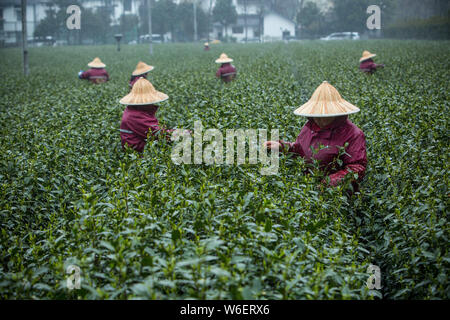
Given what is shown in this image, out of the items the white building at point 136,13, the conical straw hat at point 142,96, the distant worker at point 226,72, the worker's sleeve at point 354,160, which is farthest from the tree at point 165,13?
the worker's sleeve at point 354,160

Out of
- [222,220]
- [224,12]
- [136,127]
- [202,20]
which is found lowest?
[222,220]

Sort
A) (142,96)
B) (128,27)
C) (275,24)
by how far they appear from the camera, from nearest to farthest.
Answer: (142,96)
(128,27)
(275,24)

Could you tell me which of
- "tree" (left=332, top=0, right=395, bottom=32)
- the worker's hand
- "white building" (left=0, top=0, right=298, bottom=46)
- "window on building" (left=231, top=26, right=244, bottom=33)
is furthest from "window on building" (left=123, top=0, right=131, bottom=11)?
the worker's hand

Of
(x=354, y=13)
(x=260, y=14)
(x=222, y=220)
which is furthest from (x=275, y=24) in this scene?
(x=222, y=220)

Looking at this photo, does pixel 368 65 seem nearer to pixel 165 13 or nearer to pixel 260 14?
pixel 260 14

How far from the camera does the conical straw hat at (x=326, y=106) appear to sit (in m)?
3.76

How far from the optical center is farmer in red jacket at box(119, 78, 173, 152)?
511 centimetres

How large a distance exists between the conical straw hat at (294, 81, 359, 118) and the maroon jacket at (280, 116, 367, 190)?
0.10m

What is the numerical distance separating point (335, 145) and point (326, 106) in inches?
15.5

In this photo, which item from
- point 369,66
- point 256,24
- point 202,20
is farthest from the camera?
point 256,24

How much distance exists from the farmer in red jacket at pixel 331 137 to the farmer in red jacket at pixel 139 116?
197 centimetres

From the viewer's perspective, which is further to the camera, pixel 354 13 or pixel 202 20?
pixel 202 20

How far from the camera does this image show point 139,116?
515cm
